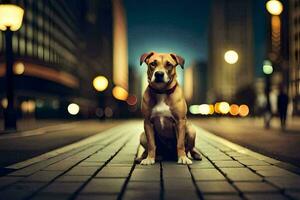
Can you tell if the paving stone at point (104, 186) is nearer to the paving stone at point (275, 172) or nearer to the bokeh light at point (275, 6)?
the paving stone at point (275, 172)

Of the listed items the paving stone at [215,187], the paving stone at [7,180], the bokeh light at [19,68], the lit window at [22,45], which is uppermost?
the lit window at [22,45]

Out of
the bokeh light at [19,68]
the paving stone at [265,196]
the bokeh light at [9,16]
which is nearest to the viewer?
the paving stone at [265,196]

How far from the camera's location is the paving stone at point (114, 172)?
18.5ft

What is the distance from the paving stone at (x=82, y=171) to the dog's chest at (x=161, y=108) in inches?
46.2

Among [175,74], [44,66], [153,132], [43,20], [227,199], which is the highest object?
[43,20]

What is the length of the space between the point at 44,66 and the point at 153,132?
171ft

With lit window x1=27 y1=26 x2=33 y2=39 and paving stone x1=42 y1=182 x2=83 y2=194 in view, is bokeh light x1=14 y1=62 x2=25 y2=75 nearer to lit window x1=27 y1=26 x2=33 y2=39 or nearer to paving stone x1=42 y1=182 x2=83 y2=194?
lit window x1=27 y1=26 x2=33 y2=39

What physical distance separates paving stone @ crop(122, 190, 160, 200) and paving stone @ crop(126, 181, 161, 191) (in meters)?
0.16

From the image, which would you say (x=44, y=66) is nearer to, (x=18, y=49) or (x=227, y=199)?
(x=18, y=49)

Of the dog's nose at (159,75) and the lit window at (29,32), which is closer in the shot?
the dog's nose at (159,75)

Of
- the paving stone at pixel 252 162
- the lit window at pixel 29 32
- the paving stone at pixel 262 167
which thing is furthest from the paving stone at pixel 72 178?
the lit window at pixel 29 32

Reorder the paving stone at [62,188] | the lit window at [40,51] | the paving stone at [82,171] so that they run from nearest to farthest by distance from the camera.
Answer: the paving stone at [62,188] → the paving stone at [82,171] → the lit window at [40,51]

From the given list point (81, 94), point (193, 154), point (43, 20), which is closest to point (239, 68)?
point (81, 94)

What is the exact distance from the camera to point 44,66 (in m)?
56.9
